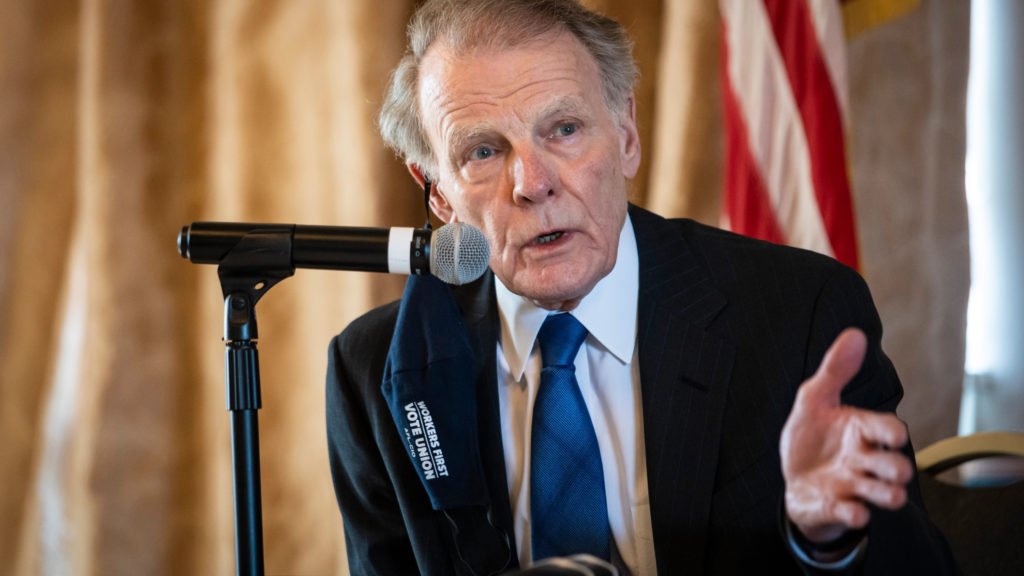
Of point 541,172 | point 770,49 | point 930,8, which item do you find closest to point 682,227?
point 541,172

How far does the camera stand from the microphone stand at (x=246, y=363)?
1067mm

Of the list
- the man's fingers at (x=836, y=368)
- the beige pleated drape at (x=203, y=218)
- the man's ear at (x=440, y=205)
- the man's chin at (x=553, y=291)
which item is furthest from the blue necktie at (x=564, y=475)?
the beige pleated drape at (x=203, y=218)

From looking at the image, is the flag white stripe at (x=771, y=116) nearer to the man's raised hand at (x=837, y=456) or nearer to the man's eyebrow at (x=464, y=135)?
the man's eyebrow at (x=464, y=135)

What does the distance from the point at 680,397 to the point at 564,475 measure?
219mm

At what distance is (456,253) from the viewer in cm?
107

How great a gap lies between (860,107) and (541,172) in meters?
1.22

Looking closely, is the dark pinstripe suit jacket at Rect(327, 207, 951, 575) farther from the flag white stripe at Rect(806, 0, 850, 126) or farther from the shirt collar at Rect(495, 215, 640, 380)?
the flag white stripe at Rect(806, 0, 850, 126)

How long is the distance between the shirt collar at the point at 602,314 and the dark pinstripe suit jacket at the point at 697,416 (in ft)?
0.09

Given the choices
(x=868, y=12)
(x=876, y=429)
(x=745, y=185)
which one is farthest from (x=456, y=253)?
(x=868, y=12)

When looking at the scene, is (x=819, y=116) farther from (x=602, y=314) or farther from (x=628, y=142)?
(x=602, y=314)

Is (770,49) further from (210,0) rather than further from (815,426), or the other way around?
(210,0)

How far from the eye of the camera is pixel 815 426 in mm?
957

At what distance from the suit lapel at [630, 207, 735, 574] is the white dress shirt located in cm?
4

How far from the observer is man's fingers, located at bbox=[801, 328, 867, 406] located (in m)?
0.94
